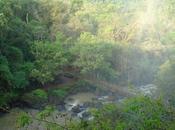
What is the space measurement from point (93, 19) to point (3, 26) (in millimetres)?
15140

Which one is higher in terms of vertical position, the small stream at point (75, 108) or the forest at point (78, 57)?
the forest at point (78, 57)

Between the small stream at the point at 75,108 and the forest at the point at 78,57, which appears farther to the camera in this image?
the forest at the point at 78,57

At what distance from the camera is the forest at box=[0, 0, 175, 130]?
2927 centimetres

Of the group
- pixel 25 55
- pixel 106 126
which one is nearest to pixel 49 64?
pixel 25 55

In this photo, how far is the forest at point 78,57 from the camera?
29266 millimetres

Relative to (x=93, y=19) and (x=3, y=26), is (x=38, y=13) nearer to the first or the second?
(x=93, y=19)

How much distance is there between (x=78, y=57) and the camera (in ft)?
119

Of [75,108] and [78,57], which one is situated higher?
[78,57]

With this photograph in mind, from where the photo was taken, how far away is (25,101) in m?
29.8

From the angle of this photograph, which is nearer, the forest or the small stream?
the small stream

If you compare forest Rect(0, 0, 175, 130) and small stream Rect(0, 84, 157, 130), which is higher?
forest Rect(0, 0, 175, 130)

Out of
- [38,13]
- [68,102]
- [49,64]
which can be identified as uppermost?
[38,13]

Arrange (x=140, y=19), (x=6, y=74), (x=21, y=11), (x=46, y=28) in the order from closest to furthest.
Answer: (x=6, y=74)
(x=21, y=11)
(x=46, y=28)
(x=140, y=19)

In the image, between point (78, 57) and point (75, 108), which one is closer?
point (75, 108)
